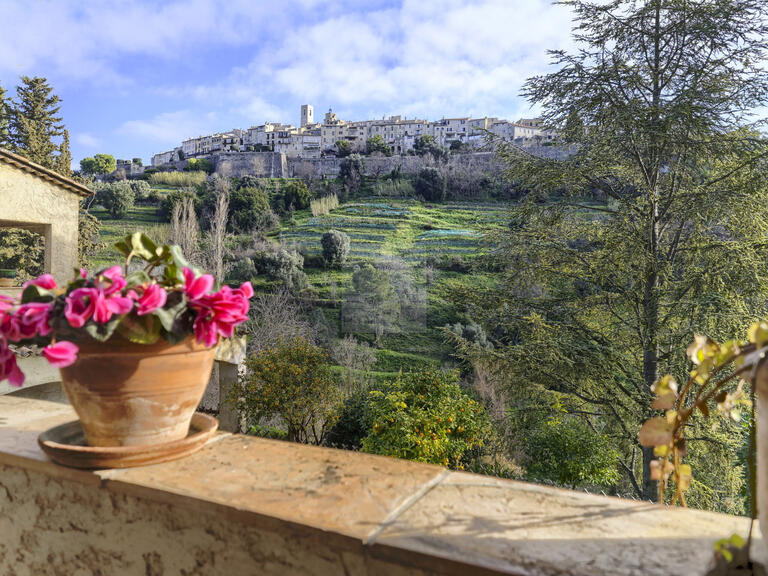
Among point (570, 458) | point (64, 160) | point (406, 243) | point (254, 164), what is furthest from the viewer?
point (254, 164)

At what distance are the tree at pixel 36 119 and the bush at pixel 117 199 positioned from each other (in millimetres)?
11944

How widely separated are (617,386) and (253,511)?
298 inches

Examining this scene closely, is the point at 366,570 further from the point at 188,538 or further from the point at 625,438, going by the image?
the point at 625,438

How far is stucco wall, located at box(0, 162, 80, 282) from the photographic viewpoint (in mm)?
8172

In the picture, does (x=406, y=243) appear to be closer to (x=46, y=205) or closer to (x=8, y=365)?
(x=46, y=205)

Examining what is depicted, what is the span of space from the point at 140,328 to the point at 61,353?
124 mm

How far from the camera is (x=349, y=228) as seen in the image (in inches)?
1108

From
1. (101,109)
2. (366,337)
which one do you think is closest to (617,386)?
(101,109)

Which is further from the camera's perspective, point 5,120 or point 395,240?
point 395,240

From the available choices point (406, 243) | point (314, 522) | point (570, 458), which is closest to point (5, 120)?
point (406, 243)

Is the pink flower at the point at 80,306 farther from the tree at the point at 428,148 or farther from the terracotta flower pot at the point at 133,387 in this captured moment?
the tree at the point at 428,148

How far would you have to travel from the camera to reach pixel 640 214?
743cm

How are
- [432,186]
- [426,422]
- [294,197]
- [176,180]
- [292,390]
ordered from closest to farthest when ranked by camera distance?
[426,422] → [292,390] → [294,197] → [432,186] → [176,180]

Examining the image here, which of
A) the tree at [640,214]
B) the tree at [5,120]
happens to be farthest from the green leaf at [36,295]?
the tree at [5,120]
